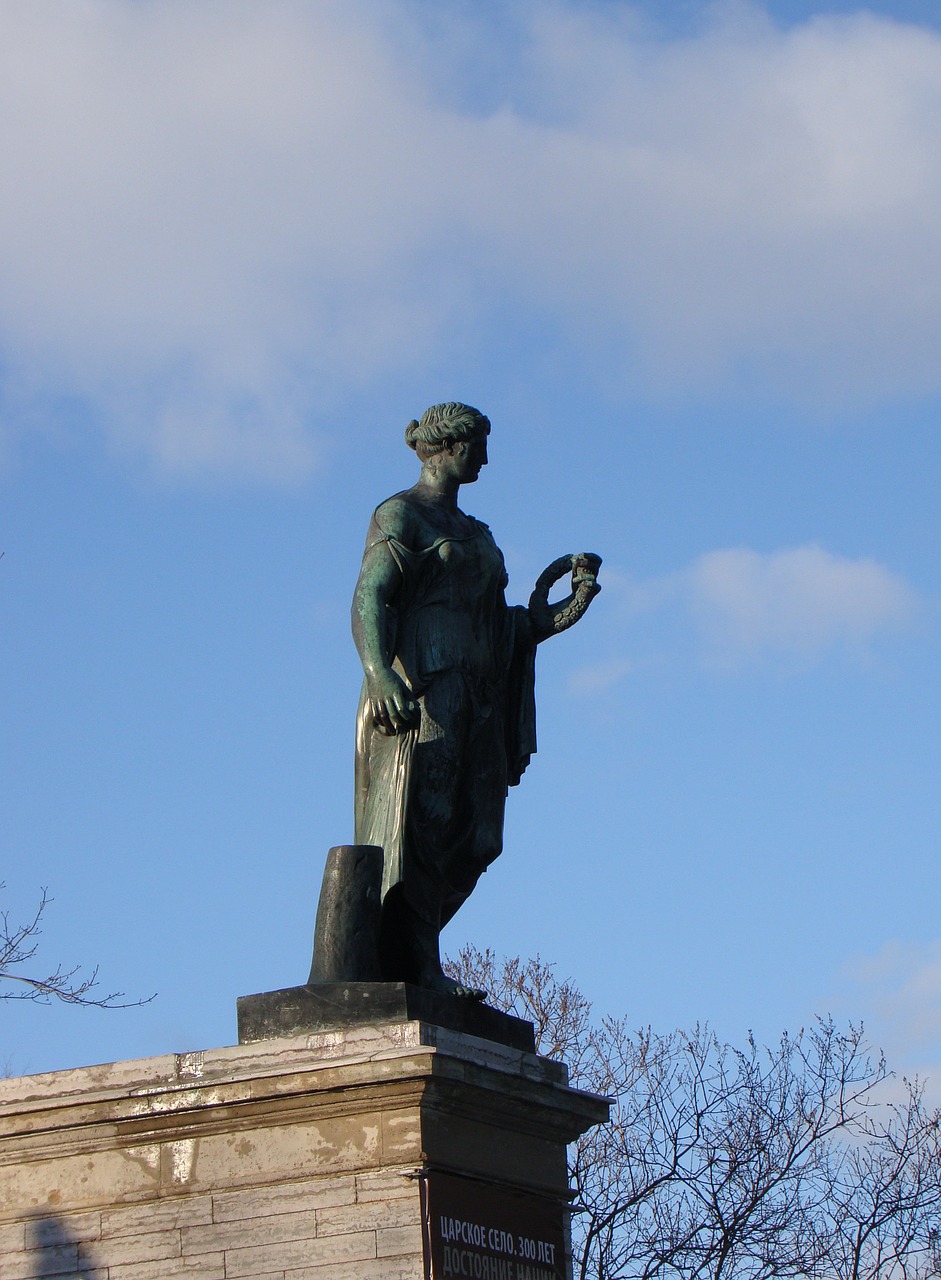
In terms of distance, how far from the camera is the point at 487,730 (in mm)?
8664

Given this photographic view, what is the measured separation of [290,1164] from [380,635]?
2.18 meters

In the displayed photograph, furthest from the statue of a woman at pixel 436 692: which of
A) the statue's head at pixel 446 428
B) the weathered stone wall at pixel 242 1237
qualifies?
the weathered stone wall at pixel 242 1237

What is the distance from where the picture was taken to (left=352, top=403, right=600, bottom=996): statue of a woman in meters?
8.31

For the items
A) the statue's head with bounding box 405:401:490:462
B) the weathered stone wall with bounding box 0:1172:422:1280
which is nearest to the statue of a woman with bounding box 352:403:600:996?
the statue's head with bounding box 405:401:490:462

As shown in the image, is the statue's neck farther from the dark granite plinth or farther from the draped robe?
the dark granite plinth

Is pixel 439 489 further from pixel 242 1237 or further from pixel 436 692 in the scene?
pixel 242 1237

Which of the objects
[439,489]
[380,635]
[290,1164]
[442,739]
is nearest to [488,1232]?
[290,1164]

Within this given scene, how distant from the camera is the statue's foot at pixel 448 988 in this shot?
316 inches

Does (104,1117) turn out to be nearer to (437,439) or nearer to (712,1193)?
(437,439)

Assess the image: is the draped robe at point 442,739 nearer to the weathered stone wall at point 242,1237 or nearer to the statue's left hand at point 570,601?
the statue's left hand at point 570,601

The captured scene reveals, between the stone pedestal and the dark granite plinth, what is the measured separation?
106 mm

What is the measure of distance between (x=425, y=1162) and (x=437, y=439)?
326cm

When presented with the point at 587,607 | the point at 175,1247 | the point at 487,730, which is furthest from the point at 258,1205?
the point at 587,607

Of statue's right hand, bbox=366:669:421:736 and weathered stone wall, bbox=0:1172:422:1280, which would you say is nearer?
weathered stone wall, bbox=0:1172:422:1280
